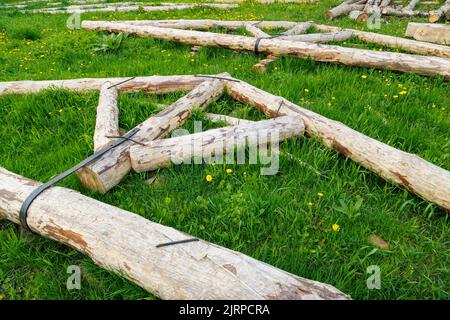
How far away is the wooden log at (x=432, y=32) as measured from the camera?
7914 mm

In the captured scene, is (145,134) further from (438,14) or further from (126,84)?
(438,14)

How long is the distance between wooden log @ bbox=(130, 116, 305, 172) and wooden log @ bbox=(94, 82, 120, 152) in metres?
0.47

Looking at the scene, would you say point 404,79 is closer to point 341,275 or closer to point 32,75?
point 341,275

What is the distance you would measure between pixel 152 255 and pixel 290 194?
1593 mm

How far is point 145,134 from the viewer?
4309 mm

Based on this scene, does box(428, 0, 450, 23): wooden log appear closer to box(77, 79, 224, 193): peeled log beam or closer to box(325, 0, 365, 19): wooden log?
box(325, 0, 365, 19): wooden log

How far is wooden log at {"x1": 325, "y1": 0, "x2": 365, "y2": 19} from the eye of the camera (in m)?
10.8

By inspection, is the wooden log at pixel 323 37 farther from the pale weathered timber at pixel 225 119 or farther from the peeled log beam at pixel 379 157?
the pale weathered timber at pixel 225 119

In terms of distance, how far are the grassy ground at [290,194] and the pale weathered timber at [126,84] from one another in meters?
0.16

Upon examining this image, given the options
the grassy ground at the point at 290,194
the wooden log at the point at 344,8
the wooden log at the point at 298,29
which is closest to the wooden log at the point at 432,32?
the wooden log at the point at 298,29

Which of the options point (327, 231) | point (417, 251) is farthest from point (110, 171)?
point (417, 251)

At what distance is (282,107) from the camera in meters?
4.80

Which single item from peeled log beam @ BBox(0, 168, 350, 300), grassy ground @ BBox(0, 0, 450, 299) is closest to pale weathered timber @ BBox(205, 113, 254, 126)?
grassy ground @ BBox(0, 0, 450, 299)

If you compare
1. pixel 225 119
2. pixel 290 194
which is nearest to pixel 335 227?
pixel 290 194
